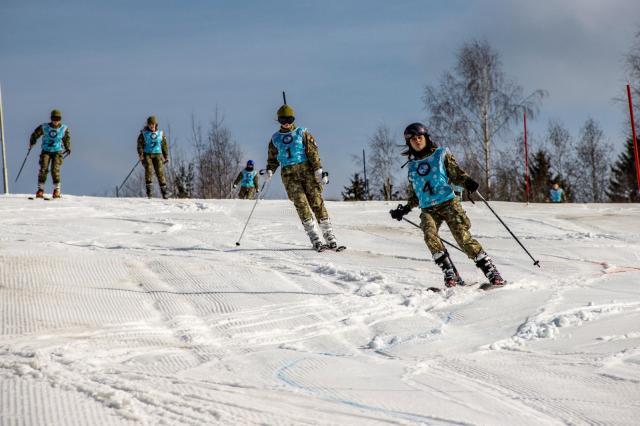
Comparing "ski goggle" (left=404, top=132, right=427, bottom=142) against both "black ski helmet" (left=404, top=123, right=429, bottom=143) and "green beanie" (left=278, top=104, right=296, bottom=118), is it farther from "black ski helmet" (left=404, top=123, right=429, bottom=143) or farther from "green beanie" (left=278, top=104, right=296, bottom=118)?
"green beanie" (left=278, top=104, right=296, bottom=118)

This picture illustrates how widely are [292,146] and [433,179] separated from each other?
2.93m

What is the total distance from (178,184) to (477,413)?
47427 millimetres

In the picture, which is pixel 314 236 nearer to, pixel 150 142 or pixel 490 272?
pixel 490 272

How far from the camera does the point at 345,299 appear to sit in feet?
20.7

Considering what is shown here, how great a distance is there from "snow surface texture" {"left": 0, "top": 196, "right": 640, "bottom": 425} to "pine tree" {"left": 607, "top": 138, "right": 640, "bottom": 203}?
4640cm

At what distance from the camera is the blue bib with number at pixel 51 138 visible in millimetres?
15344

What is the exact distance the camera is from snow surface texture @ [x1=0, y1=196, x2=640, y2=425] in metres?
3.27

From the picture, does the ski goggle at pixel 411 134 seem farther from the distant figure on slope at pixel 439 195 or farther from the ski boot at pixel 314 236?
the ski boot at pixel 314 236

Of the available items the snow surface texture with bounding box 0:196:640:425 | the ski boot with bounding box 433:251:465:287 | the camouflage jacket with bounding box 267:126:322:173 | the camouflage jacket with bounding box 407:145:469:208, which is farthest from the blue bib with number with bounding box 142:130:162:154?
the ski boot with bounding box 433:251:465:287

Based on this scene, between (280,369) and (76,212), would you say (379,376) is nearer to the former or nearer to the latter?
(280,369)

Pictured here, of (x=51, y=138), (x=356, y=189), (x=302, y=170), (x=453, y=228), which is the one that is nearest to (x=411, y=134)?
(x=453, y=228)

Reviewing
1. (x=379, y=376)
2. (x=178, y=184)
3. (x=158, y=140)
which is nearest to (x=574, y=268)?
(x=379, y=376)

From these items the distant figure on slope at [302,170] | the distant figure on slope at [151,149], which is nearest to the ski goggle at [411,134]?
the distant figure on slope at [302,170]

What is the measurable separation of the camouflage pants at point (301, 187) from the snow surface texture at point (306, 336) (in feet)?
1.91
